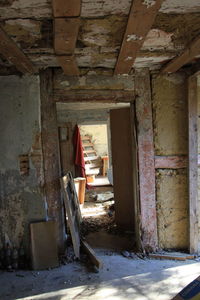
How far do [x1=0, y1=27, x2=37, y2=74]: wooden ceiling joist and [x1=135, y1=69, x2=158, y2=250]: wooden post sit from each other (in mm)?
1346

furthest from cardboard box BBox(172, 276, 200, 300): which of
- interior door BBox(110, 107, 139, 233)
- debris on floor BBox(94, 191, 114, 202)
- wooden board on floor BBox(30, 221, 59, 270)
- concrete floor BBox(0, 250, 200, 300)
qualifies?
debris on floor BBox(94, 191, 114, 202)

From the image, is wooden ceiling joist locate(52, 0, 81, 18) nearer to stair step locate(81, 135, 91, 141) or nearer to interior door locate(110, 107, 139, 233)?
interior door locate(110, 107, 139, 233)

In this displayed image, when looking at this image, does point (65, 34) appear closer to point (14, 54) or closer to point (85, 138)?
point (14, 54)

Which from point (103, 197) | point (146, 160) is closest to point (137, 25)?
point (146, 160)

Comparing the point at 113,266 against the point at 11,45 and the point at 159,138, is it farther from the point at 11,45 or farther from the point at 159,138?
the point at 11,45

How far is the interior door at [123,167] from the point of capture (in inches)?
174

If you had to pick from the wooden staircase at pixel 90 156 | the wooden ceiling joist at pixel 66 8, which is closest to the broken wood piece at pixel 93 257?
the wooden ceiling joist at pixel 66 8

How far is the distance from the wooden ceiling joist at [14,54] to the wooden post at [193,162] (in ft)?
6.43

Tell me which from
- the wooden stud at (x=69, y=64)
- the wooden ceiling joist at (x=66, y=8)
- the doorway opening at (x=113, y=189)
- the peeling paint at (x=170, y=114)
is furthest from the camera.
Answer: the doorway opening at (x=113, y=189)

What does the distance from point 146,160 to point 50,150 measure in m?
1.26

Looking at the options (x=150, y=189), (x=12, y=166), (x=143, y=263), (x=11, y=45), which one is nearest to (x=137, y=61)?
(x=11, y=45)

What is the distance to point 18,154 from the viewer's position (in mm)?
3158

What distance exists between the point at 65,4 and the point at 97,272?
2758mm

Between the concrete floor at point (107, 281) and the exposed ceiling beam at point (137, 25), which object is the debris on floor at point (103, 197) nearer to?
the concrete floor at point (107, 281)
